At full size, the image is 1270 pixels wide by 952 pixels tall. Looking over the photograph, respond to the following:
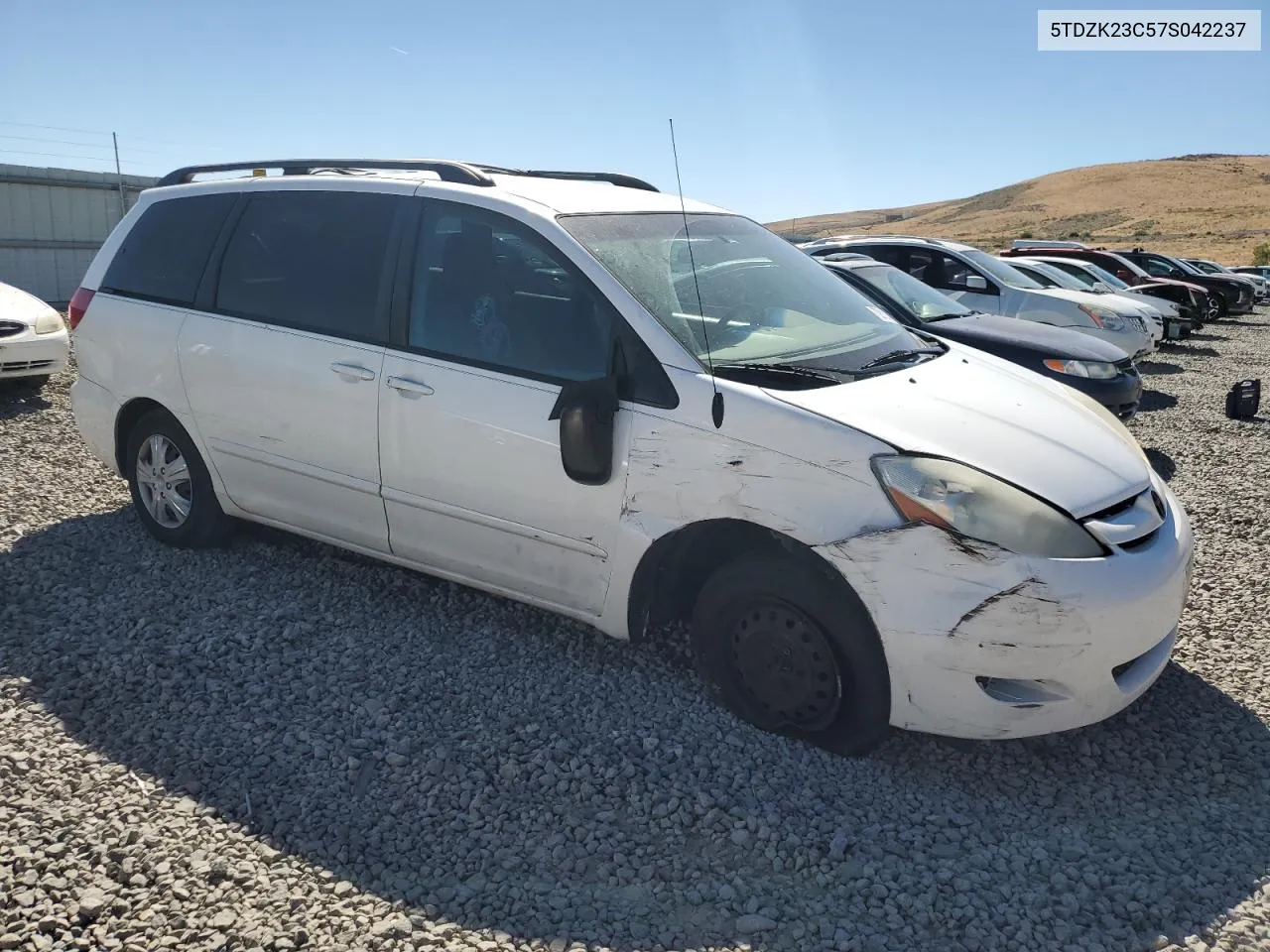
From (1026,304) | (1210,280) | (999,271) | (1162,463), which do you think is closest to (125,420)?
(1162,463)

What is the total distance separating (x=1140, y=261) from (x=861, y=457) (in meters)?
23.3

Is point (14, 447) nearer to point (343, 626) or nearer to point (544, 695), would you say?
point (343, 626)

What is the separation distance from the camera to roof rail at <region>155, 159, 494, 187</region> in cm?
424

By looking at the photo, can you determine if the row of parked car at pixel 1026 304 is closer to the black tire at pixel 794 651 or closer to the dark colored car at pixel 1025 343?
the dark colored car at pixel 1025 343

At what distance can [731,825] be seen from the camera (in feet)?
10.0

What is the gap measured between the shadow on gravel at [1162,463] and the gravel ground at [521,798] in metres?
3.24

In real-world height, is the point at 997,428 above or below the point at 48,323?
below

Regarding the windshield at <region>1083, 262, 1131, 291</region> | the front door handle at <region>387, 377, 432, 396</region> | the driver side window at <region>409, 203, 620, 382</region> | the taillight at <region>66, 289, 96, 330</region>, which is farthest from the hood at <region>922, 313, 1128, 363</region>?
the windshield at <region>1083, 262, 1131, 291</region>

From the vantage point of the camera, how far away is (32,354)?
28.1 feet

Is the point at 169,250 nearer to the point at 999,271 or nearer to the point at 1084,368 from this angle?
the point at 1084,368

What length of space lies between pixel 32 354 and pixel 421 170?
229 inches

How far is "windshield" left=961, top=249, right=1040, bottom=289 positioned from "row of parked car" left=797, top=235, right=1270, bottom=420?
0.02 meters

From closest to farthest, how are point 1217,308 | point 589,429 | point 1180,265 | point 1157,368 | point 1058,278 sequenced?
1. point 589,429
2. point 1058,278
3. point 1157,368
4. point 1217,308
5. point 1180,265

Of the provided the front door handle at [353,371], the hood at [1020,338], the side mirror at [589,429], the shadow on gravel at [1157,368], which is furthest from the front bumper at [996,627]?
the shadow on gravel at [1157,368]
